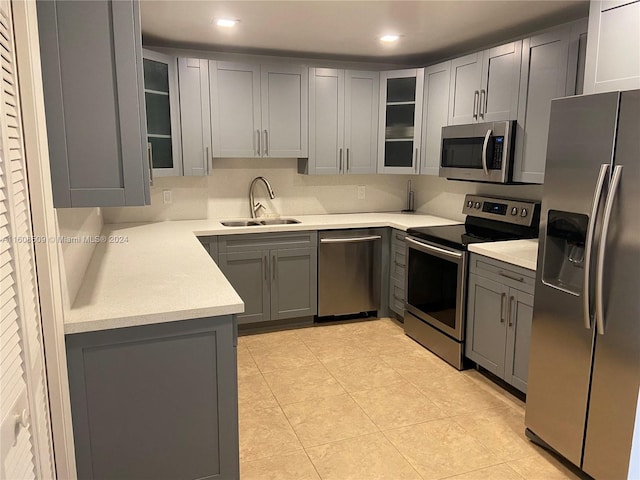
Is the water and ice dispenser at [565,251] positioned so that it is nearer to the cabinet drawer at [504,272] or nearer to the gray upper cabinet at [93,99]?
the cabinet drawer at [504,272]

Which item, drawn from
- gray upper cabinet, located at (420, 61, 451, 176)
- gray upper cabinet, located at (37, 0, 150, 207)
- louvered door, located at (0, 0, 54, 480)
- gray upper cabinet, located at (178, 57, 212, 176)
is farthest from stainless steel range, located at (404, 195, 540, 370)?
louvered door, located at (0, 0, 54, 480)

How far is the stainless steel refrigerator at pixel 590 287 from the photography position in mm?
1884

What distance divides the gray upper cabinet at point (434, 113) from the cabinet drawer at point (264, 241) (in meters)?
1.17

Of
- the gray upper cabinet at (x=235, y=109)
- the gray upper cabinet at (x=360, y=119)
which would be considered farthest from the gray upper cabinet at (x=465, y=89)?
the gray upper cabinet at (x=235, y=109)

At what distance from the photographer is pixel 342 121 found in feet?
14.0

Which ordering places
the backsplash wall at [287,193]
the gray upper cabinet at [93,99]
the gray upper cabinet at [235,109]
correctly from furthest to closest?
the backsplash wall at [287,193]
the gray upper cabinet at [235,109]
the gray upper cabinet at [93,99]

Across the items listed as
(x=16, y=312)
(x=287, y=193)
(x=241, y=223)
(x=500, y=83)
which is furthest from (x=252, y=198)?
(x=16, y=312)

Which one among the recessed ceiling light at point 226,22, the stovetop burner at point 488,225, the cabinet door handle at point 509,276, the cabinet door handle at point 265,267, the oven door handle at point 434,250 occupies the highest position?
the recessed ceiling light at point 226,22

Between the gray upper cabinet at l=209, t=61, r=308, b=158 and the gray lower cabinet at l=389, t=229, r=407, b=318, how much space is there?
112cm

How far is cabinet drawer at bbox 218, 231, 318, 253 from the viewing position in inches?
149

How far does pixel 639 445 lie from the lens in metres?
0.89

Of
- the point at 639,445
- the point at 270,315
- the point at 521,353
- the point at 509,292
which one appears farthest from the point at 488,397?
the point at 639,445

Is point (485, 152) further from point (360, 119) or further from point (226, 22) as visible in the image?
point (226, 22)

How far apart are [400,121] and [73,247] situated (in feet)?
10.2
